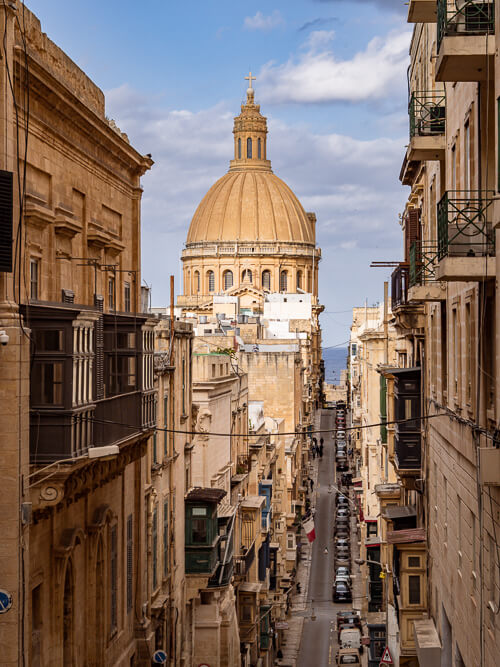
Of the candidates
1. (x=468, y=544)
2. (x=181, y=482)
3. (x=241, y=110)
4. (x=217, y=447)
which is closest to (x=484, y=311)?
(x=468, y=544)

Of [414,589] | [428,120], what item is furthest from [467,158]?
[414,589]

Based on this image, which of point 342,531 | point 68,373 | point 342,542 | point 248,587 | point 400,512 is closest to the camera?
point 68,373

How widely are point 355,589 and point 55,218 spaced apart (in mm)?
43090

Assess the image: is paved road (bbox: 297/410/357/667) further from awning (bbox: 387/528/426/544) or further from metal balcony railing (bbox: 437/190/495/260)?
metal balcony railing (bbox: 437/190/495/260)

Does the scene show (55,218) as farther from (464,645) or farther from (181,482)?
(181,482)

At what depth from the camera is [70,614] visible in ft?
59.8

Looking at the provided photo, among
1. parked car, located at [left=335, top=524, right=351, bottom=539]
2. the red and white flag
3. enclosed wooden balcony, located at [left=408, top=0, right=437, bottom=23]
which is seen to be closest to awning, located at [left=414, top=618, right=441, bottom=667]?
enclosed wooden balcony, located at [left=408, top=0, right=437, bottom=23]

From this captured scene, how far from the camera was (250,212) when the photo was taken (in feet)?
389

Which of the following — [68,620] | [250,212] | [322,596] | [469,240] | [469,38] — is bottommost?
[322,596]

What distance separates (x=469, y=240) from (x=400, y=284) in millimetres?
11219

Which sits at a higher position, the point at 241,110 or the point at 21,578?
the point at 241,110

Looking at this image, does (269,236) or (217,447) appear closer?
(217,447)

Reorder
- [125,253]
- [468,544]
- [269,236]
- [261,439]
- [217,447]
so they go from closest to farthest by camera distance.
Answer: [468,544]
[125,253]
[217,447]
[261,439]
[269,236]

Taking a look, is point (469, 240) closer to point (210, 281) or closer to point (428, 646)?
point (428, 646)
